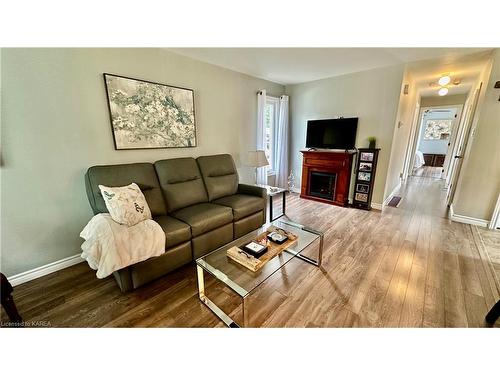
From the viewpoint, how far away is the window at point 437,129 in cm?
757

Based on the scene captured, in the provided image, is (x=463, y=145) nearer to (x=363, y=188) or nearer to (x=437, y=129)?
(x=363, y=188)

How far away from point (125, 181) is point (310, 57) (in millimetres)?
2709

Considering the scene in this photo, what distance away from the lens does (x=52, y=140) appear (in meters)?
1.74

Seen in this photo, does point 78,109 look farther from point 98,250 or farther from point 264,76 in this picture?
point 264,76

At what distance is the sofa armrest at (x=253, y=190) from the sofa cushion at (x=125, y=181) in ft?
3.53

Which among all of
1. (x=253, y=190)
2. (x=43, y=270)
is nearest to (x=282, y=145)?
(x=253, y=190)

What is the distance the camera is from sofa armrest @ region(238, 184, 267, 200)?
2628 mm

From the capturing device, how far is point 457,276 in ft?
5.85

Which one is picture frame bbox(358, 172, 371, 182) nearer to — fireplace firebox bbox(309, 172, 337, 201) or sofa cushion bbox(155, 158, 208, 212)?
fireplace firebox bbox(309, 172, 337, 201)

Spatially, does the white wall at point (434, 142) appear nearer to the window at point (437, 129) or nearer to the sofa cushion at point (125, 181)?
the window at point (437, 129)

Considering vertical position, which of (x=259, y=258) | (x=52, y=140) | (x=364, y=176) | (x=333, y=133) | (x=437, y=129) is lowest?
(x=259, y=258)

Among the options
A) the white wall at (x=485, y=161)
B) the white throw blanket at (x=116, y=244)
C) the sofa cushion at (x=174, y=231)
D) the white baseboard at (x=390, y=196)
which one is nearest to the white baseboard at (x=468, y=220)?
the white wall at (x=485, y=161)

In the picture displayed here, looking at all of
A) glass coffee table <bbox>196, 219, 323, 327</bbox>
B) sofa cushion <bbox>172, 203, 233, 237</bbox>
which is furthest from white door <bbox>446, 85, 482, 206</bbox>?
sofa cushion <bbox>172, 203, 233, 237</bbox>
